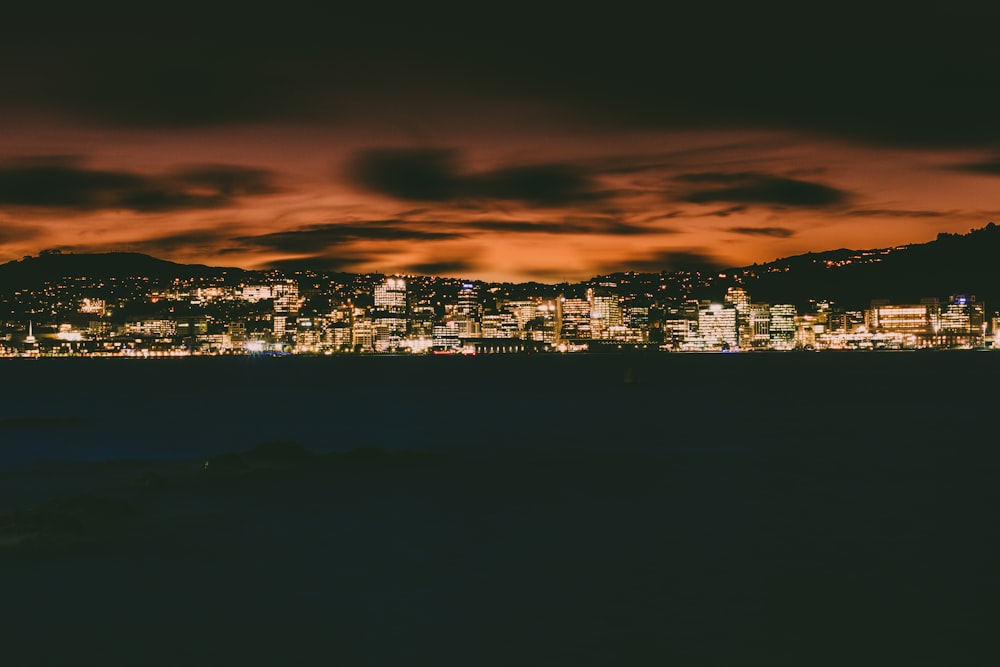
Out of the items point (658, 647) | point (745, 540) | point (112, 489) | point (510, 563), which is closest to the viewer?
point (658, 647)

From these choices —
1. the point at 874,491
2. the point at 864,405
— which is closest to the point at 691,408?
the point at 864,405

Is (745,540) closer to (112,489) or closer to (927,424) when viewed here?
(112,489)

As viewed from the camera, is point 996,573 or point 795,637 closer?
point 795,637

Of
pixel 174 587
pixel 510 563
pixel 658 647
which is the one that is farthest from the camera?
pixel 510 563

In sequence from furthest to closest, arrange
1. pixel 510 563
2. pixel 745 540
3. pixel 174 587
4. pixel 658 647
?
1. pixel 745 540
2. pixel 510 563
3. pixel 174 587
4. pixel 658 647

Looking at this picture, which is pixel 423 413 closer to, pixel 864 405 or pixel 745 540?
pixel 864 405

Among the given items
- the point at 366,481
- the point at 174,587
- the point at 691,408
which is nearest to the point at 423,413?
the point at 691,408
